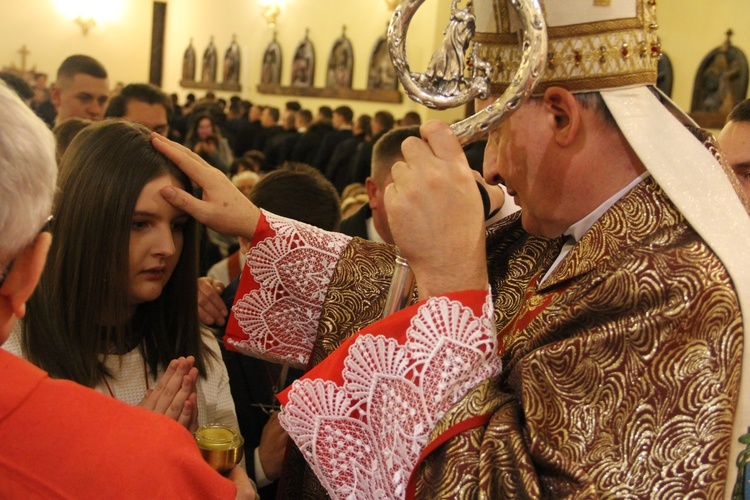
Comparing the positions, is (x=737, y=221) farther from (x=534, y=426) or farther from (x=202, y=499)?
(x=202, y=499)

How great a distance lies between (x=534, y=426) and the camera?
122 centimetres

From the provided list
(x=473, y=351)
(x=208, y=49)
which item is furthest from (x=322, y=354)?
(x=208, y=49)

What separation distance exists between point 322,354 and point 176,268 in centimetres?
46

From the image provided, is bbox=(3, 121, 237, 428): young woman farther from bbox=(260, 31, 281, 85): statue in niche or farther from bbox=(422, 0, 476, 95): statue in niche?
bbox=(260, 31, 281, 85): statue in niche

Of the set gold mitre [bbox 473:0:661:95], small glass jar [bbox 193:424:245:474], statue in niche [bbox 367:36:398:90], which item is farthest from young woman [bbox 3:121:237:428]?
statue in niche [bbox 367:36:398:90]

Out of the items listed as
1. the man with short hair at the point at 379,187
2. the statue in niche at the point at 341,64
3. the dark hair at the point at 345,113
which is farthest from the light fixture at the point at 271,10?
the man with short hair at the point at 379,187

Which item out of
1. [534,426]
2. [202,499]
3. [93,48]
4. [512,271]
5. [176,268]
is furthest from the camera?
[93,48]

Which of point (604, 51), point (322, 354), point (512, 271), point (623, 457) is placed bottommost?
point (322, 354)

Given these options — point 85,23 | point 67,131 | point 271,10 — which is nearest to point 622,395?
point 67,131

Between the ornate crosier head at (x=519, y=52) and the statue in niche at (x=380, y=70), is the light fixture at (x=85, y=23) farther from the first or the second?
the ornate crosier head at (x=519, y=52)

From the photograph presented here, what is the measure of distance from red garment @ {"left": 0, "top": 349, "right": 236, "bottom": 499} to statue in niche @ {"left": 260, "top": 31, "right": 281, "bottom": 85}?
14587 millimetres

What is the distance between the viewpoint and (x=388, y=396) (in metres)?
1.31

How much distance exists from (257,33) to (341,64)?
127 inches

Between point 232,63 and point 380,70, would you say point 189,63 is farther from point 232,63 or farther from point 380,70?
point 380,70
